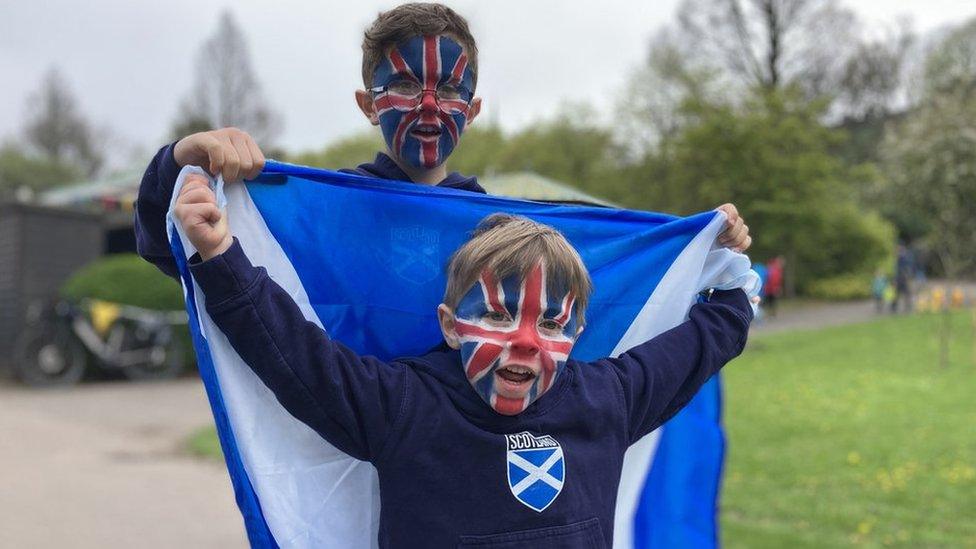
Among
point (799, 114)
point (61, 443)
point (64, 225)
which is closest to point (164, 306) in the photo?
point (64, 225)

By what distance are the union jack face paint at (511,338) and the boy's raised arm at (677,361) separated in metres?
0.30

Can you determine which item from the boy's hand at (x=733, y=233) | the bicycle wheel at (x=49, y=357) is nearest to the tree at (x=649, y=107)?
the bicycle wheel at (x=49, y=357)

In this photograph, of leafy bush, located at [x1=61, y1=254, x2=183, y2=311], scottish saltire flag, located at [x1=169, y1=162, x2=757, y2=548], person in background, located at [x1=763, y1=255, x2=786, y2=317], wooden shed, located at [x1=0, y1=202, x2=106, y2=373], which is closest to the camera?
scottish saltire flag, located at [x1=169, y1=162, x2=757, y2=548]

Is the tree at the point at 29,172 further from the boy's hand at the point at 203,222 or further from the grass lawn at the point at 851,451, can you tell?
the boy's hand at the point at 203,222

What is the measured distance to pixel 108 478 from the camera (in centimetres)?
755

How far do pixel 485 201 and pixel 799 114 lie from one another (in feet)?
79.1

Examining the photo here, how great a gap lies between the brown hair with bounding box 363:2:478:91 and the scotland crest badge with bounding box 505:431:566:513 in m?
0.98

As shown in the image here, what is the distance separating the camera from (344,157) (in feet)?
171

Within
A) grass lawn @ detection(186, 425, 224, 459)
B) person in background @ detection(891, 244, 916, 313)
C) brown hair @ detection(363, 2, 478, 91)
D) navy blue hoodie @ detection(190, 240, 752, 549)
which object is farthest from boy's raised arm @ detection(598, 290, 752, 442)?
person in background @ detection(891, 244, 916, 313)

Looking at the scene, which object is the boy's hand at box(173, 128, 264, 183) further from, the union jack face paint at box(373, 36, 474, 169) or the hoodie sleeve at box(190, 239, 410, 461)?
the union jack face paint at box(373, 36, 474, 169)

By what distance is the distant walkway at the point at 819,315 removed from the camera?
21.2m

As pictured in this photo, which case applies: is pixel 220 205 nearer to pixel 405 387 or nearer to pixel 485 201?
pixel 405 387

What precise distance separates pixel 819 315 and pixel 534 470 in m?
23.7

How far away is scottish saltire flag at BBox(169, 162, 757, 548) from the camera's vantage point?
6.62ft
